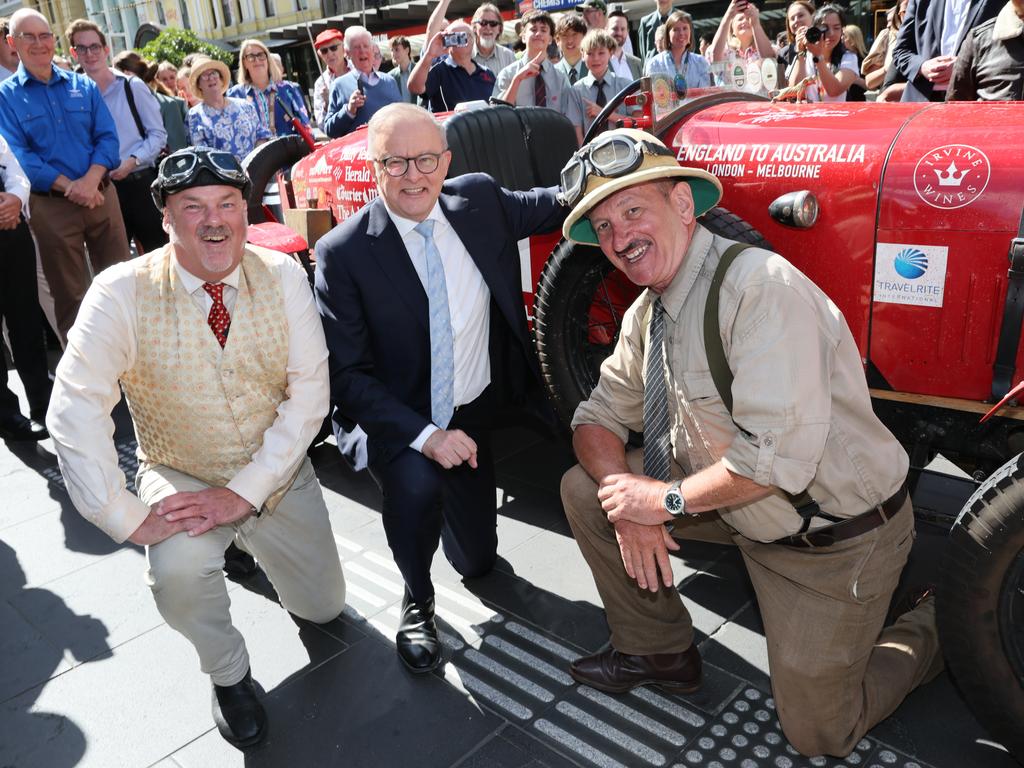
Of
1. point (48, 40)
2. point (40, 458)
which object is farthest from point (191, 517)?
point (48, 40)

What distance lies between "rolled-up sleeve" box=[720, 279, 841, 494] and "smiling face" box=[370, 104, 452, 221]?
113 centimetres

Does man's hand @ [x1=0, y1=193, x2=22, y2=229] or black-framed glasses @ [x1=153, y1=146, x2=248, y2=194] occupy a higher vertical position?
black-framed glasses @ [x1=153, y1=146, x2=248, y2=194]

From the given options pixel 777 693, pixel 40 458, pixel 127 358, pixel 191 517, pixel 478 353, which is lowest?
pixel 40 458

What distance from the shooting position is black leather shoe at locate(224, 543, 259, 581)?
3076 millimetres

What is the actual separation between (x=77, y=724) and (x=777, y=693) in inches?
77.3

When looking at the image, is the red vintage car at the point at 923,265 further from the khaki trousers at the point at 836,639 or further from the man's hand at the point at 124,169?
the man's hand at the point at 124,169

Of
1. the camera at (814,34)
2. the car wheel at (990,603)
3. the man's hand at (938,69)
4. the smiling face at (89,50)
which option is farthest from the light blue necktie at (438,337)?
the smiling face at (89,50)

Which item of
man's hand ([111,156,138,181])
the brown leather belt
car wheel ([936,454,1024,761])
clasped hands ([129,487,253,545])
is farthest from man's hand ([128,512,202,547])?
man's hand ([111,156,138,181])

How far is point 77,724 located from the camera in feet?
7.88

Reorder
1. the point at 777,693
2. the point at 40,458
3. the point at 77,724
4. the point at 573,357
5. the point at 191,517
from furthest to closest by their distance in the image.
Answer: the point at 40,458 < the point at 573,357 < the point at 77,724 < the point at 191,517 < the point at 777,693

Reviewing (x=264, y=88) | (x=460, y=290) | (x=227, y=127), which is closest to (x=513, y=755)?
(x=460, y=290)

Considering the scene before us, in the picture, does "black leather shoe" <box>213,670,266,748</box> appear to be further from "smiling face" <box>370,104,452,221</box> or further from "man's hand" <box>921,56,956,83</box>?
"man's hand" <box>921,56,956,83</box>

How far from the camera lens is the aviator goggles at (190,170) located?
7.22 feet

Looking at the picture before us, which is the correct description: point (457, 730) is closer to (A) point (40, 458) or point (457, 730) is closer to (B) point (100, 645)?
(B) point (100, 645)
